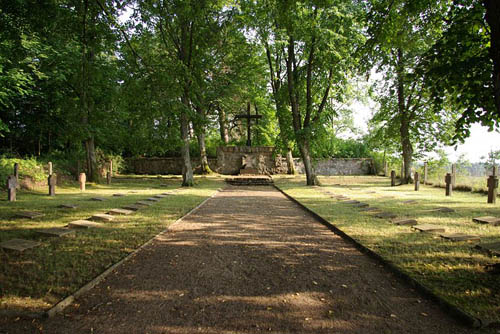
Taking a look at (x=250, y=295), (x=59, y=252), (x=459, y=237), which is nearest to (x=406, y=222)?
(x=459, y=237)

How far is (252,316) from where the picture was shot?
294 cm

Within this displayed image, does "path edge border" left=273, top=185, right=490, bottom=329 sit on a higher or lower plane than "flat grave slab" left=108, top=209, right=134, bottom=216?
lower

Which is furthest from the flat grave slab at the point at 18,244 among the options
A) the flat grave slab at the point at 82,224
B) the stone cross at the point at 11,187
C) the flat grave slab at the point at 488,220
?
the flat grave slab at the point at 488,220

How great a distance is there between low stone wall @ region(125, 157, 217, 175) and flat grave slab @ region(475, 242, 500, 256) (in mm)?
24535

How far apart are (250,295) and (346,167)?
2941cm

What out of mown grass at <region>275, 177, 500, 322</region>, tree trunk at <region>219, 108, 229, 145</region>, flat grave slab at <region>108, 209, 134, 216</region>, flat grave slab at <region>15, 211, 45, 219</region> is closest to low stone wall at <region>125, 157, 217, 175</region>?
tree trunk at <region>219, 108, 229, 145</region>

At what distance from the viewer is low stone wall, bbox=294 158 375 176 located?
30.9 meters

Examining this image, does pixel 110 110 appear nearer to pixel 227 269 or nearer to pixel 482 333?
pixel 227 269

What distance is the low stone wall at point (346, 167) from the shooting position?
30922mm

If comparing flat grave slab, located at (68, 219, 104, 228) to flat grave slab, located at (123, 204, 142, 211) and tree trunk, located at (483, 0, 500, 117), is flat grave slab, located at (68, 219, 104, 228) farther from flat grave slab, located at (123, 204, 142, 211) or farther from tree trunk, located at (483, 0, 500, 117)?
tree trunk, located at (483, 0, 500, 117)

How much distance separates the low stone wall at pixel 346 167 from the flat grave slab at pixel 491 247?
2625 cm

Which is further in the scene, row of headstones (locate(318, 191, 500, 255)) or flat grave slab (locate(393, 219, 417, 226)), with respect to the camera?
flat grave slab (locate(393, 219, 417, 226))

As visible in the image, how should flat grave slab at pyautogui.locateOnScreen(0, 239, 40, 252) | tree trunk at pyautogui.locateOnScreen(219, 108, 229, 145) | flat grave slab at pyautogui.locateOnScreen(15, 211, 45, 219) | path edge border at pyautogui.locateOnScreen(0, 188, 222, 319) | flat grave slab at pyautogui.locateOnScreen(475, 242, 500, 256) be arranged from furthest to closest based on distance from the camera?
tree trunk at pyautogui.locateOnScreen(219, 108, 229, 145)
flat grave slab at pyautogui.locateOnScreen(15, 211, 45, 219)
flat grave slab at pyautogui.locateOnScreen(0, 239, 40, 252)
flat grave slab at pyautogui.locateOnScreen(475, 242, 500, 256)
path edge border at pyautogui.locateOnScreen(0, 188, 222, 319)

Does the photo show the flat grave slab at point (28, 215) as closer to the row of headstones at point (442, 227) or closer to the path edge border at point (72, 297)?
the path edge border at point (72, 297)
